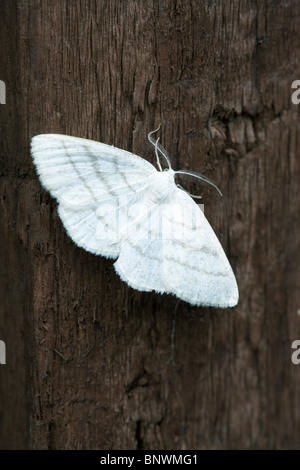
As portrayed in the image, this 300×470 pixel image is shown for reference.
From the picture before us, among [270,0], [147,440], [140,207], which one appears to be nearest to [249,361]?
[147,440]

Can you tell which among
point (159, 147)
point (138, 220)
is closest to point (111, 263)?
point (138, 220)

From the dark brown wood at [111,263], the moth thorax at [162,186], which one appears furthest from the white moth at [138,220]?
the dark brown wood at [111,263]

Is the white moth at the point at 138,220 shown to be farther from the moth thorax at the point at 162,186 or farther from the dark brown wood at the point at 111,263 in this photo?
the dark brown wood at the point at 111,263

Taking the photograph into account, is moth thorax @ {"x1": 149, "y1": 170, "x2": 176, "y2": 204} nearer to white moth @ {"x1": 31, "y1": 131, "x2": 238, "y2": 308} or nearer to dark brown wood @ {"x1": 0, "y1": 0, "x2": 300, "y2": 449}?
white moth @ {"x1": 31, "y1": 131, "x2": 238, "y2": 308}

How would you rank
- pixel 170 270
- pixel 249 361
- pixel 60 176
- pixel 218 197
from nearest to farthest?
1. pixel 60 176
2. pixel 170 270
3. pixel 218 197
4. pixel 249 361

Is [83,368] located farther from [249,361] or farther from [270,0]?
[270,0]
